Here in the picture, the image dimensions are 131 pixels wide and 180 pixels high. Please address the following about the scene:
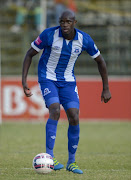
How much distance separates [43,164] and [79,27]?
39.8ft

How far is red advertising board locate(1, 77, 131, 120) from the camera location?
15055 millimetres

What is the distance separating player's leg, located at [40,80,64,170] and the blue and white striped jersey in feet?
0.54

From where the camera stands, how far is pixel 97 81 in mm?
15281

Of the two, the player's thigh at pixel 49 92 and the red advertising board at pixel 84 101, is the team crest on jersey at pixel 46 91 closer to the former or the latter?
the player's thigh at pixel 49 92

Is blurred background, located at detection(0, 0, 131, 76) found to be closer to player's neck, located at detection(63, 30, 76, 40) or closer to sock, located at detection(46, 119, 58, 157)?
player's neck, located at detection(63, 30, 76, 40)

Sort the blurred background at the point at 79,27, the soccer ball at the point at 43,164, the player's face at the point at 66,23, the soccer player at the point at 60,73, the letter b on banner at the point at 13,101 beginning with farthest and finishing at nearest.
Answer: the blurred background at the point at 79,27, the letter b on banner at the point at 13,101, the soccer player at the point at 60,73, the player's face at the point at 66,23, the soccer ball at the point at 43,164

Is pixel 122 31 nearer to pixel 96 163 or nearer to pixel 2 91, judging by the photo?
pixel 2 91

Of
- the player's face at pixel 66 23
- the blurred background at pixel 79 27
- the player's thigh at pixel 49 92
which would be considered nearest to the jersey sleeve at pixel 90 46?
the player's face at pixel 66 23

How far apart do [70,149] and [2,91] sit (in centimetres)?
884

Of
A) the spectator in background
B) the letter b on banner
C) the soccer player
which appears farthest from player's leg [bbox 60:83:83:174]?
the spectator in background

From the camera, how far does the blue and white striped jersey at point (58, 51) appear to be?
253 inches

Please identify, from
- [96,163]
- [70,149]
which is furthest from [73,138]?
[96,163]

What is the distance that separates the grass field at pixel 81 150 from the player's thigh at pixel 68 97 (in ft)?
2.97

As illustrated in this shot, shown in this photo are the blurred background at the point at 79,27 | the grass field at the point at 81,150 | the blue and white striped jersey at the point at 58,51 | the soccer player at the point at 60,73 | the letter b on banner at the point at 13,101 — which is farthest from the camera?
the blurred background at the point at 79,27
